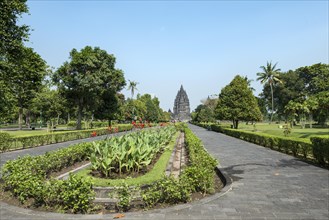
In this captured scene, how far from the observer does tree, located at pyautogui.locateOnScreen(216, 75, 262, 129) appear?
117ft

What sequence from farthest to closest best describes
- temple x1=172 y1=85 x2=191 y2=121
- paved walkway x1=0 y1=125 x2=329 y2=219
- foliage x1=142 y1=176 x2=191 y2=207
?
temple x1=172 y1=85 x2=191 y2=121 < foliage x1=142 y1=176 x2=191 y2=207 < paved walkway x1=0 y1=125 x2=329 y2=219

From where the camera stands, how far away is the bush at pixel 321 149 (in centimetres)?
1034

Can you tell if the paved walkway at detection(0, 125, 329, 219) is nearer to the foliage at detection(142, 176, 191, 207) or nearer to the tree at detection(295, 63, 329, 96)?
the foliage at detection(142, 176, 191, 207)

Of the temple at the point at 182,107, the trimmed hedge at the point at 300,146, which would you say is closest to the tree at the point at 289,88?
the trimmed hedge at the point at 300,146

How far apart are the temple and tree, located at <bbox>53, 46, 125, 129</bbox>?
307ft

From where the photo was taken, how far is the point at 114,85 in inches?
1437

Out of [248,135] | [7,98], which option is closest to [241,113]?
[248,135]

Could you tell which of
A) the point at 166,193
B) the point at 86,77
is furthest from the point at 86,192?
the point at 86,77

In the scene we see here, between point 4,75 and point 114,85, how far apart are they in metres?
16.4

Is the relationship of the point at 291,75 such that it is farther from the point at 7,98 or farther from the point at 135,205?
the point at 135,205

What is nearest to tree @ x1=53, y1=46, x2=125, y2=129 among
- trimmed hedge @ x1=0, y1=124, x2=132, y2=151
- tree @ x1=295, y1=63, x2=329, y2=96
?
trimmed hedge @ x1=0, y1=124, x2=132, y2=151

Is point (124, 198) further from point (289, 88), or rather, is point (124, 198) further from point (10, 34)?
point (289, 88)

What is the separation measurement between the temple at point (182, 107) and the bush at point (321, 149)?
116636 mm

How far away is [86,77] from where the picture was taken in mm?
31453
